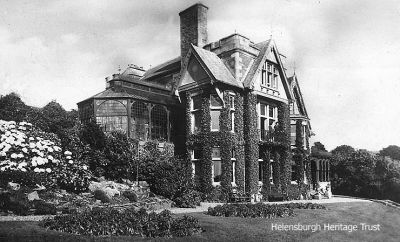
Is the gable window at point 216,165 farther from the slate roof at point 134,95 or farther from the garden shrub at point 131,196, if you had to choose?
the garden shrub at point 131,196

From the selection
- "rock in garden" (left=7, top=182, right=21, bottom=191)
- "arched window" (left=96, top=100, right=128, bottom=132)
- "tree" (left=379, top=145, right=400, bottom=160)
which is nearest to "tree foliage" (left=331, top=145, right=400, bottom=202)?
"tree" (left=379, top=145, right=400, bottom=160)

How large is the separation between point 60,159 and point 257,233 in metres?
11.2

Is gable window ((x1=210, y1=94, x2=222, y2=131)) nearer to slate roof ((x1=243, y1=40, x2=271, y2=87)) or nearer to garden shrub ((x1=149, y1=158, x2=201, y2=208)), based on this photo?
slate roof ((x1=243, y1=40, x2=271, y2=87))

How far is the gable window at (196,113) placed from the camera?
27.1 metres

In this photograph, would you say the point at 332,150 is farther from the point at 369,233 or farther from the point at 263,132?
the point at 369,233

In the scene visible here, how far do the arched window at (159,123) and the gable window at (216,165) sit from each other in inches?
194

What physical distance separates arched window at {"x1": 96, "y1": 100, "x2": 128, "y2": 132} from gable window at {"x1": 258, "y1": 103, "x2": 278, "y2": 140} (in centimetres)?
1055

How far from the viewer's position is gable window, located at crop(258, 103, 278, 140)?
28844mm

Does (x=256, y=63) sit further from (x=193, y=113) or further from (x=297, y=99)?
(x=297, y=99)

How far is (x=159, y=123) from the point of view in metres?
29.2

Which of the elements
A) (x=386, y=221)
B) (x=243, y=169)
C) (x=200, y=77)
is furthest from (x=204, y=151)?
(x=386, y=221)

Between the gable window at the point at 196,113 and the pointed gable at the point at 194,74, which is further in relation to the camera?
the gable window at the point at 196,113

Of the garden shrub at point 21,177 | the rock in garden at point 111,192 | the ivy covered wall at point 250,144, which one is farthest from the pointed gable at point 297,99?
the garden shrub at point 21,177

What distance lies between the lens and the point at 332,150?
8256 centimetres
